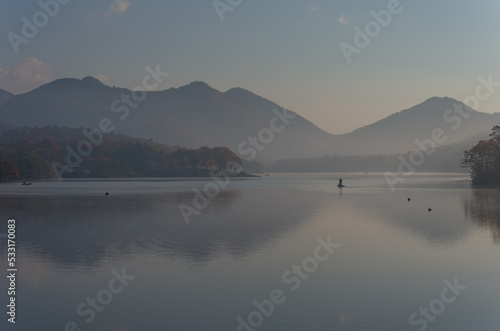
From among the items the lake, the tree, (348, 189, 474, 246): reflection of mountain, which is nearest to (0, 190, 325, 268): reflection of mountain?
the lake

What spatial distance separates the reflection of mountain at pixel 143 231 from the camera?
26.4 meters

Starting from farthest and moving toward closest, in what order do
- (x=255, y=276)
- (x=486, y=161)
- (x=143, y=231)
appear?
(x=486, y=161)
(x=143, y=231)
(x=255, y=276)

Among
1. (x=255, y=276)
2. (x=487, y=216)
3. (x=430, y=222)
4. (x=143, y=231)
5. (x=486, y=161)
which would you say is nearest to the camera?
(x=255, y=276)

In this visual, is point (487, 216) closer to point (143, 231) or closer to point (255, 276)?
point (143, 231)

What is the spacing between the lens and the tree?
11350cm

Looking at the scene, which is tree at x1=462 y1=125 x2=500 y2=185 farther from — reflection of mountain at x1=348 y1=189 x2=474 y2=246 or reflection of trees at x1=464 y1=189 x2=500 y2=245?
reflection of mountain at x1=348 y1=189 x2=474 y2=246

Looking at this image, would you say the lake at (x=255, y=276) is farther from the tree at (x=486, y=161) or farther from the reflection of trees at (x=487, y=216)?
the tree at (x=486, y=161)

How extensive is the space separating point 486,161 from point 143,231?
102343mm

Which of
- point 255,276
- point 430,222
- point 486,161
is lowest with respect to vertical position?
point 255,276

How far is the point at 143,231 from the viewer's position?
3447 centimetres

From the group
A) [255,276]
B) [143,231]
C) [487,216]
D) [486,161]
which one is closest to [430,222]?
[487,216]

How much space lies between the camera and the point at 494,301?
56.4 ft

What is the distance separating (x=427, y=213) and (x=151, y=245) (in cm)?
2859

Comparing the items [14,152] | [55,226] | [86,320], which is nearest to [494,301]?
[86,320]
